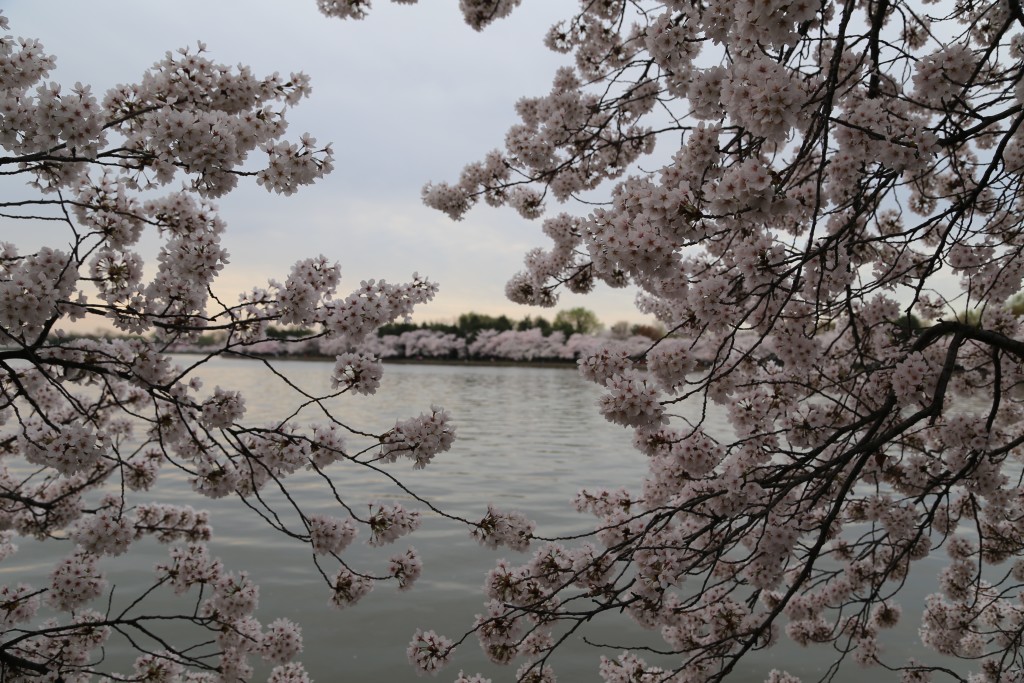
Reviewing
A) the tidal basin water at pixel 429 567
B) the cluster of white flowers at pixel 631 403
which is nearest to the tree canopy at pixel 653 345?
the cluster of white flowers at pixel 631 403

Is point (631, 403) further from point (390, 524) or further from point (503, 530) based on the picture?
point (390, 524)

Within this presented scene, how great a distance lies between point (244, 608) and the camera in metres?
5.11

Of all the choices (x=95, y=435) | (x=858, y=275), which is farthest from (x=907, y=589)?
(x=95, y=435)

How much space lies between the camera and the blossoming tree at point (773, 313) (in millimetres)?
3236

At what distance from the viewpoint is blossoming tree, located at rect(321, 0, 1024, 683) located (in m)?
3.24

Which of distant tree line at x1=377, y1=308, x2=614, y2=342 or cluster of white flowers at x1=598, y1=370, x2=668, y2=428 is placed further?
distant tree line at x1=377, y1=308, x2=614, y2=342

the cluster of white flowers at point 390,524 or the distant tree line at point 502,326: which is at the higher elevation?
the distant tree line at point 502,326

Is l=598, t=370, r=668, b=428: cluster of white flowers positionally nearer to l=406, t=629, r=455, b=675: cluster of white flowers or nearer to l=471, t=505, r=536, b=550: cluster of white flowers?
l=471, t=505, r=536, b=550: cluster of white flowers

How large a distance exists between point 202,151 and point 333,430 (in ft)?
5.64

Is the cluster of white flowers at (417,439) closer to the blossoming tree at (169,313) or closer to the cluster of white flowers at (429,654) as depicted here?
the blossoming tree at (169,313)

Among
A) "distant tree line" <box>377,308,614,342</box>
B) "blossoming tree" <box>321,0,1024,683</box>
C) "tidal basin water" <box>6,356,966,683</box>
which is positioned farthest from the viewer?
"distant tree line" <box>377,308,614,342</box>

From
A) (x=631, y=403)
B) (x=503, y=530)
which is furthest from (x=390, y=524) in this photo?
(x=631, y=403)

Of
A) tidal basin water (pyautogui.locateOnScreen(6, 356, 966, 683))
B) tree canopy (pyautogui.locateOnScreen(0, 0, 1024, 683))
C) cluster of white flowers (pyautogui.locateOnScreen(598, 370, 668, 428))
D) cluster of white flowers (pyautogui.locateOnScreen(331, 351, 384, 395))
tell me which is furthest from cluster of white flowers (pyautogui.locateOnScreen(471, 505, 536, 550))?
tidal basin water (pyautogui.locateOnScreen(6, 356, 966, 683))

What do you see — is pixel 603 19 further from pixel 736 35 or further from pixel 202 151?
pixel 202 151
